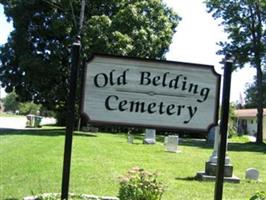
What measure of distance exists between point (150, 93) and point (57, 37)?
36.1 meters

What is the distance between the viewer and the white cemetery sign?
5.78 meters

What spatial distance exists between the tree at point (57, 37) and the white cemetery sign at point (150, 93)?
30.9 meters

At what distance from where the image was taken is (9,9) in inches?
1626

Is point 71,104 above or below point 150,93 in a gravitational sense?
below

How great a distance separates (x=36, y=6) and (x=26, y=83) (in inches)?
218

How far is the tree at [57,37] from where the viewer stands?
3819 centimetres

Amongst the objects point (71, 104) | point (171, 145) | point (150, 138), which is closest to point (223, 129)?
point (71, 104)

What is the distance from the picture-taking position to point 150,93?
5.82 metres

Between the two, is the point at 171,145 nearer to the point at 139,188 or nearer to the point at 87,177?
the point at 87,177

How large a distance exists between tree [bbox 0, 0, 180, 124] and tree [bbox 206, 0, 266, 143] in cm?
945

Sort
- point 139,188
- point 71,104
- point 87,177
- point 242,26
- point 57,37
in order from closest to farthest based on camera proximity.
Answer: point 71,104 < point 139,188 < point 87,177 < point 57,37 < point 242,26

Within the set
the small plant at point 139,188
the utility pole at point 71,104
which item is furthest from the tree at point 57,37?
the utility pole at point 71,104

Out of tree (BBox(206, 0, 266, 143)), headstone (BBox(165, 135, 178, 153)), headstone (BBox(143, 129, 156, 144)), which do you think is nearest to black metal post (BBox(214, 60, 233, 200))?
headstone (BBox(165, 135, 178, 153))

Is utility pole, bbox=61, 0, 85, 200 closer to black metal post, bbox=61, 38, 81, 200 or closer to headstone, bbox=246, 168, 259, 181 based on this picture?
black metal post, bbox=61, 38, 81, 200
